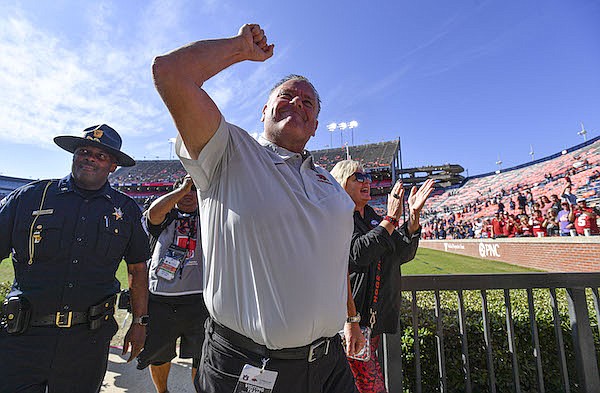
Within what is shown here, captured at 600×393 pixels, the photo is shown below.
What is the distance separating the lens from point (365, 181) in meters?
2.56

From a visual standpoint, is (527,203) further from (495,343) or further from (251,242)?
(251,242)

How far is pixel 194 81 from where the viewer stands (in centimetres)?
112

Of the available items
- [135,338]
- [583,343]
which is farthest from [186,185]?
[583,343]

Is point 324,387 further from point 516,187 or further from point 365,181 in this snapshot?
point 516,187

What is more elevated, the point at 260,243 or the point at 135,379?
the point at 260,243

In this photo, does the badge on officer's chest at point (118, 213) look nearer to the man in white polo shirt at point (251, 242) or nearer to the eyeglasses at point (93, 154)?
the eyeglasses at point (93, 154)

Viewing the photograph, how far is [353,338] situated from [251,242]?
4.42 feet

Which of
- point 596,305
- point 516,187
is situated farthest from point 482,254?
point 516,187

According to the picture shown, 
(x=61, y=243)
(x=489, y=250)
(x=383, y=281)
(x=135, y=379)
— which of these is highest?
(x=61, y=243)

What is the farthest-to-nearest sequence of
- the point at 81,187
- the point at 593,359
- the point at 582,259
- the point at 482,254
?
the point at 482,254 < the point at 582,259 < the point at 593,359 < the point at 81,187

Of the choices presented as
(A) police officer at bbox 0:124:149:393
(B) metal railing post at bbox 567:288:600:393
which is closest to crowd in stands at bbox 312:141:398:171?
(B) metal railing post at bbox 567:288:600:393

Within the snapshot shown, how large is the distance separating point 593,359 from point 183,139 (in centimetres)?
418

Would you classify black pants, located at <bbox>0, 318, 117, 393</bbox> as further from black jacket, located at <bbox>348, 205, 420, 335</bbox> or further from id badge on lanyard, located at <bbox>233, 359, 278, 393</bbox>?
black jacket, located at <bbox>348, 205, 420, 335</bbox>

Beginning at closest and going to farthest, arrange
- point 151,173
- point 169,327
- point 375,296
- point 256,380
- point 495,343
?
point 256,380
point 375,296
point 169,327
point 495,343
point 151,173
